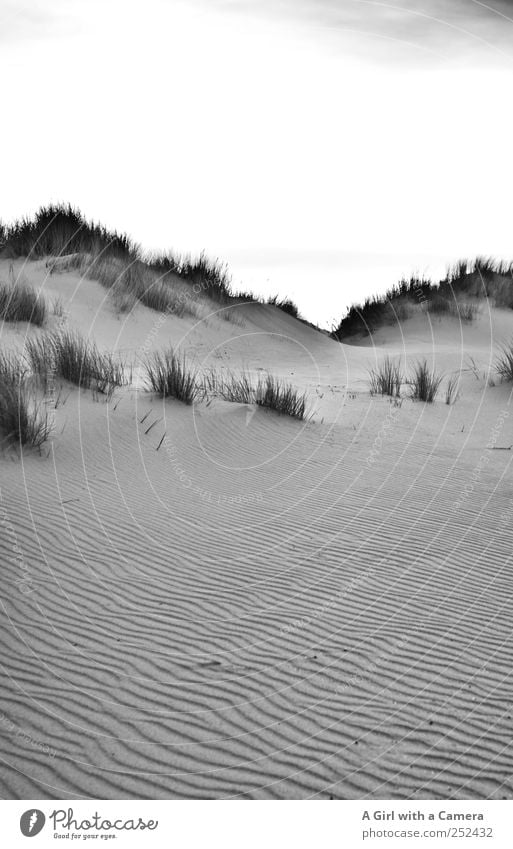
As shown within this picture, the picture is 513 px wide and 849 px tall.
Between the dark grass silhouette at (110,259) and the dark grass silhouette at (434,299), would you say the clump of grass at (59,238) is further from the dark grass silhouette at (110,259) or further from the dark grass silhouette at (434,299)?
the dark grass silhouette at (434,299)

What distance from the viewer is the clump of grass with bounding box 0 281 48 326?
38.9ft

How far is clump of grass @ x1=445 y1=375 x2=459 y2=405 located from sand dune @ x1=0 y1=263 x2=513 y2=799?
187 centimetres

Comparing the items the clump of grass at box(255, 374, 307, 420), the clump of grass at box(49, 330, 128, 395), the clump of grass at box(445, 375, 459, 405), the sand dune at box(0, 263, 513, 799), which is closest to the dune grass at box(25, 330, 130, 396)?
the clump of grass at box(49, 330, 128, 395)

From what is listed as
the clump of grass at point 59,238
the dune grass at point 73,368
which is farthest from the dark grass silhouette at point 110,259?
the dune grass at point 73,368

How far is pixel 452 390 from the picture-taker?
38.4 ft

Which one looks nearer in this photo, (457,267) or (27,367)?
(27,367)

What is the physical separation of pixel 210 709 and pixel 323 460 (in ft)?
15.7

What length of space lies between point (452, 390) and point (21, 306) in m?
6.63

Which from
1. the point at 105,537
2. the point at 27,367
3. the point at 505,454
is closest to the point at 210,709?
the point at 105,537

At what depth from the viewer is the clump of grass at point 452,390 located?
11.1 metres

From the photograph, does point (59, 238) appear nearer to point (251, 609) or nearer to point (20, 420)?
point (20, 420)

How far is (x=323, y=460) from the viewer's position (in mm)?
8086

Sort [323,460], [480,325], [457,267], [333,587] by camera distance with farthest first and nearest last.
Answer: [457,267] < [480,325] < [323,460] < [333,587]
